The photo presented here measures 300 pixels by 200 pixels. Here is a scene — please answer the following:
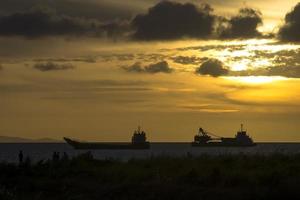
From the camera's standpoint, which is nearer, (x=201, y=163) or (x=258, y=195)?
(x=258, y=195)

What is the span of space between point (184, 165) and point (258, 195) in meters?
10.3

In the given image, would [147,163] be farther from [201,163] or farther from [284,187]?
[284,187]

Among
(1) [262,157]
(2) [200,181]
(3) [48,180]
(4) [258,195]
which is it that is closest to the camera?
(4) [258,195]

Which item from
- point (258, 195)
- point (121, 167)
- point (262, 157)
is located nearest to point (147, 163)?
point (121, 167)

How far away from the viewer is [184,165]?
38938 millimetres

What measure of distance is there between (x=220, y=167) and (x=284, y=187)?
8.02 meters

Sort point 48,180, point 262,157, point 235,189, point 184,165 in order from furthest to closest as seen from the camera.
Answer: point 262,157 → point 184,165 → point 48,180 → point 235,189

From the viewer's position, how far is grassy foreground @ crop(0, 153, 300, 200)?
3041 centimetres

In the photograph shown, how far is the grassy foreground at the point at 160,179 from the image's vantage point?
30406 millimetres

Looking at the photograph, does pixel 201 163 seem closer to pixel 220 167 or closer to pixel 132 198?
pixel 220 167

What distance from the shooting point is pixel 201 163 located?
3972 cm

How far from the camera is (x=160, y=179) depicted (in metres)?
33.9

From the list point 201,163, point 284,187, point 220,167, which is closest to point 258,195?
point 284,187

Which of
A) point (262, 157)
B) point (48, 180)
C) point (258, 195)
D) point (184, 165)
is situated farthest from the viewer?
point (262, 157)
